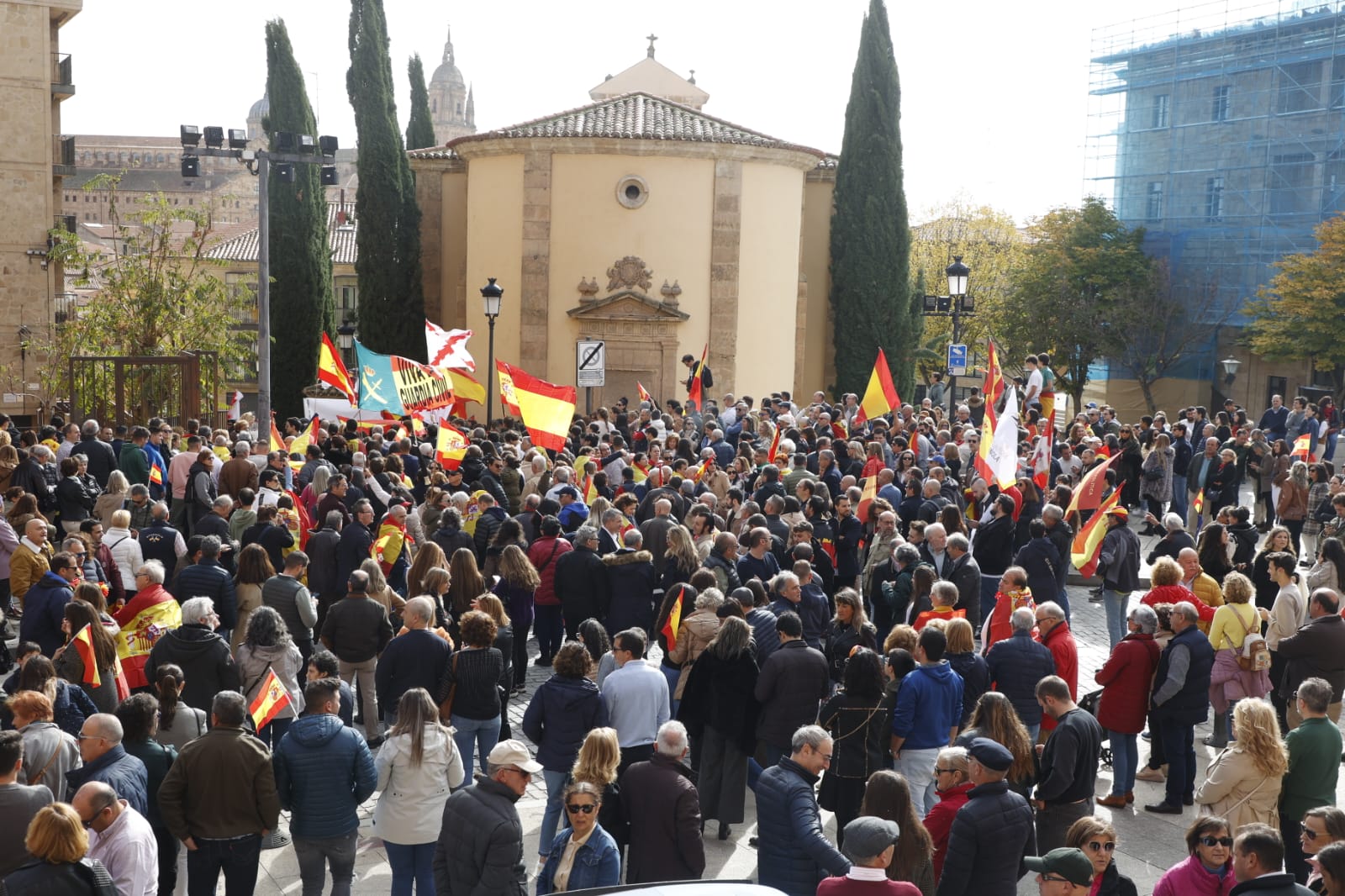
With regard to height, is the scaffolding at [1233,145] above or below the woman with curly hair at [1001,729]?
above

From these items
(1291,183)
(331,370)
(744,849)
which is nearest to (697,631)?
(744,849)

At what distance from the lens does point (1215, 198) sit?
43.1m

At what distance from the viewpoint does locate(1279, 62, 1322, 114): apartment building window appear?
3981 cm

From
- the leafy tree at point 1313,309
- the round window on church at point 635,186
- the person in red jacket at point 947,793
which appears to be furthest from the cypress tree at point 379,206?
the person in red jacket at point 947,793

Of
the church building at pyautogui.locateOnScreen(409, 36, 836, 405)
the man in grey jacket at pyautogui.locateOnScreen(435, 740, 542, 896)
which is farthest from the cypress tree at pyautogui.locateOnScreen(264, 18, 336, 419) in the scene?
the man in grey jacket at pyautogui.locateOnScreen(435, 740, 542, 896)

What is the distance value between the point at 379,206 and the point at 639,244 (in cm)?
880

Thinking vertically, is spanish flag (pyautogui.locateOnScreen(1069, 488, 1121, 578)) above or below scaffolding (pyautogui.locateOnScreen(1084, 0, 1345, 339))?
below

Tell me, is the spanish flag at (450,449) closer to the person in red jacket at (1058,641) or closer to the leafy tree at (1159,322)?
the person in red jacket at (1058,641)

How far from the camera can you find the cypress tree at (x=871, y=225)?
3666 cm

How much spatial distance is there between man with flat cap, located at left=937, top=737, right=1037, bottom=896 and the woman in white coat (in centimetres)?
279

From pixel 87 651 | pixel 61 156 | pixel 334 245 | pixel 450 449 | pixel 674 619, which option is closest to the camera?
pixel 87 651

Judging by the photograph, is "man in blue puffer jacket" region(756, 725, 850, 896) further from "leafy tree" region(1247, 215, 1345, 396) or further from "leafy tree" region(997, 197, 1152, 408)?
"leafy tree" region(997, 197, 1152, 408)

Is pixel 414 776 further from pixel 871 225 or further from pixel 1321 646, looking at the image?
pixel 871 225

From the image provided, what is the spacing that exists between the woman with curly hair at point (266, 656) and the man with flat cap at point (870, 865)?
4536mm
